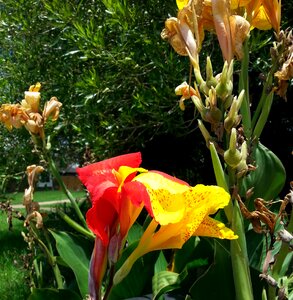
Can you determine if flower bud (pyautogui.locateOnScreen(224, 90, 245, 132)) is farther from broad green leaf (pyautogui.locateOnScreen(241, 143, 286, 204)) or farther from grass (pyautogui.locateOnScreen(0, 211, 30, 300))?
grass (pyautogui.locateOnScreen(0, 211, 30, 300))

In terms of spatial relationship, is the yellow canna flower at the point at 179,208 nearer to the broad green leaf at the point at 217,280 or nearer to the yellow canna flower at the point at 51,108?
the broad green leaf at the point at 217,280

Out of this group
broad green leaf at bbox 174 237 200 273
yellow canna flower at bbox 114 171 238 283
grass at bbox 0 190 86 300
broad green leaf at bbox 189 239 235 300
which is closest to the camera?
yellow canna flower at bbox 114 171 238 283

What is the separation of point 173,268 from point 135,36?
2.42 metres

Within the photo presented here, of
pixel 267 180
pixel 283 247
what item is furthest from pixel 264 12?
pixel 283 247

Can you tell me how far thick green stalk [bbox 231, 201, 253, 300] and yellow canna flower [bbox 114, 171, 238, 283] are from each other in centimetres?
4

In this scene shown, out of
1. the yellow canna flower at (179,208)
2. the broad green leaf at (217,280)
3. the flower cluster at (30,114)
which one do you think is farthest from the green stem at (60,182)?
the yellow canna flower at (179,208)

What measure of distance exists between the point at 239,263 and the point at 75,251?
766 millimetres

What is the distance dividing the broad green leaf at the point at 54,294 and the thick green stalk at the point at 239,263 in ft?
1.45

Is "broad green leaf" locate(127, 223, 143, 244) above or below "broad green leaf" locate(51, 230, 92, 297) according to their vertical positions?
below

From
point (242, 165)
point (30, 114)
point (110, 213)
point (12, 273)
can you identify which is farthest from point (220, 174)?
point (12, 273)

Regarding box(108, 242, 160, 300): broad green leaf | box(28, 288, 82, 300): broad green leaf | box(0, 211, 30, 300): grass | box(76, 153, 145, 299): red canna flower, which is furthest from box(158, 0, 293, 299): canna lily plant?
box(0, 211, 30, 300): grass

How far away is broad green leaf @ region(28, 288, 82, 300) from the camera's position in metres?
1.25

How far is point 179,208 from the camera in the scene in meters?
0.86

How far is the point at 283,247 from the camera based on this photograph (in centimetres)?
97
